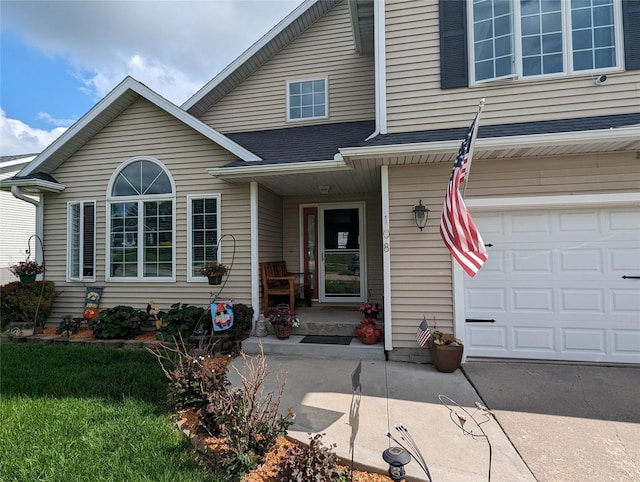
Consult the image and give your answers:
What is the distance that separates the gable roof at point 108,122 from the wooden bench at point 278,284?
2.07 m

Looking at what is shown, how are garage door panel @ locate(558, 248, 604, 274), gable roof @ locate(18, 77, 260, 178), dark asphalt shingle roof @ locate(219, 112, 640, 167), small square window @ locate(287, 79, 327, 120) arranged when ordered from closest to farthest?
dark asphalt shingle roof @ locate(219, 112, 640, 167) < garage door panel @ locate(558, 248, 604, 274) < gable roof @ locate(18, 77, 260, 178) < small square window @ locate(287, 79, 327, 120)

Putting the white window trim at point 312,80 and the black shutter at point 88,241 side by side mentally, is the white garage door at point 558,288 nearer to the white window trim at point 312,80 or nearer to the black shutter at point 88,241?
the white window trim at point 312,80

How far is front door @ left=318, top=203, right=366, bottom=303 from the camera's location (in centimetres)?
703

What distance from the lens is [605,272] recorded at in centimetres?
435

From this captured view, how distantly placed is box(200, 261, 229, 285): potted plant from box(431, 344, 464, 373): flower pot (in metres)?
3.59

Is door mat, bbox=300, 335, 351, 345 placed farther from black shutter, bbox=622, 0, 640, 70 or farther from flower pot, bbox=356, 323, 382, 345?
black shutter, bbox=622, 0, 640, 70

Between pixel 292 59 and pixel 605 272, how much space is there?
7372 millimetres

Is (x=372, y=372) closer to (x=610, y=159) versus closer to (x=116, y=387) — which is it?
(x=116, y=387)

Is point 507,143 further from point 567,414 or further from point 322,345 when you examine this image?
point 322,345

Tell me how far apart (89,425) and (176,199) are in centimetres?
397

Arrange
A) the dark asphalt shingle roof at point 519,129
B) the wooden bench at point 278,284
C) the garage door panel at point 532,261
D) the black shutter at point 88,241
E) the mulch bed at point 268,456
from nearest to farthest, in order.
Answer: the mulch bed at point 268,456 → the dark asphalt shingle roof at point 519,129 → the garage door panel at point 532,261 → the wooden bench at point 278,284 → the black shutter at point 88,241

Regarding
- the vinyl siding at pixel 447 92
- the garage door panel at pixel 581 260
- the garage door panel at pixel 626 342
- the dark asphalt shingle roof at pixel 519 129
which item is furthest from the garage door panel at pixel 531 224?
the garage door panel at pixel 626 342

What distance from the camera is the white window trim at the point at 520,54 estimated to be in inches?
169

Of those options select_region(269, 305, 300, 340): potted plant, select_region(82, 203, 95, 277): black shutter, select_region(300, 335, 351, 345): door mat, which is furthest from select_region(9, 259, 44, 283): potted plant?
select_region(300, 335, 351, 345): door mat
